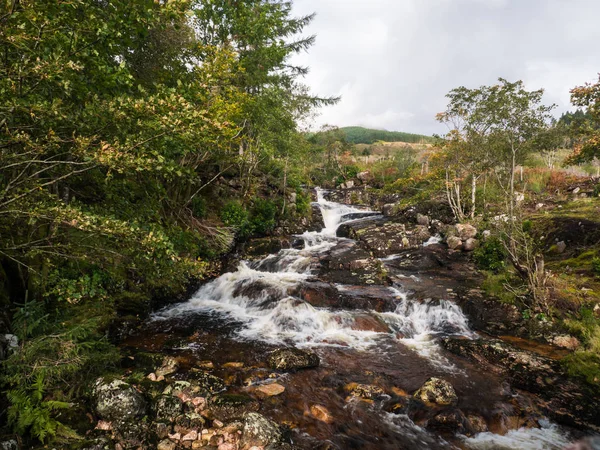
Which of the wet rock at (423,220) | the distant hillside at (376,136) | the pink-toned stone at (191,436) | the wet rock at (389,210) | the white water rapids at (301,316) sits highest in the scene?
the distant hillside at (376,136)

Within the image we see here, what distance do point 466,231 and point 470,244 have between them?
129 centimetres

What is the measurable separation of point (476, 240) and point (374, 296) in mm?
10220

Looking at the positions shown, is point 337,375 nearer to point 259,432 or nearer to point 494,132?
point 259,432

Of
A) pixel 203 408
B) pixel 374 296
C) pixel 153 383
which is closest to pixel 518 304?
pixel 374 296

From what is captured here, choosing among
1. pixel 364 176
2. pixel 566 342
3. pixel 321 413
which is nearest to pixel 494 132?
pixel 566 342

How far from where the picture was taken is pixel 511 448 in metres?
5.54

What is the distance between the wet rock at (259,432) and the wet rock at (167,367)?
2.60m

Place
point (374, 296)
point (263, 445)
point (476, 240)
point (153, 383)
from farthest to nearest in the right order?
point (476, 240) < point (374, 296) < point (153, 383) < point (263, 445)

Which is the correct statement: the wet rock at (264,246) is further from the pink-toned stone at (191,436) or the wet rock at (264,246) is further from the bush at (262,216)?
the pink-toned stone at (191,436)

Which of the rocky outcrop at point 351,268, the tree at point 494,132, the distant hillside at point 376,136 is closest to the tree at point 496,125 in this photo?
the tree at point 494,132

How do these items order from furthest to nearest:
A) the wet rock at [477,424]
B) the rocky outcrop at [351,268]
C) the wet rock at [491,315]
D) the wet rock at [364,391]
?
the rocky outcrop at [351,268]
the wet rock at [491,315]
the wet rock at [364,391]
the wet rock at [477,424]

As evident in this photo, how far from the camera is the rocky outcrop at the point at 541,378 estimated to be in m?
6.36

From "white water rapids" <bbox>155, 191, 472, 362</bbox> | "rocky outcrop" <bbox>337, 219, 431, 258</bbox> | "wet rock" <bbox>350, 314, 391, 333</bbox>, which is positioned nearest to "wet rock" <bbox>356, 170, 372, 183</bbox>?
"rocky outcrop" <bbox>337, 219, 431, 258</bbox>

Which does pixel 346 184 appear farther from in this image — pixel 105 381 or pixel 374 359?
pixel 105 381
